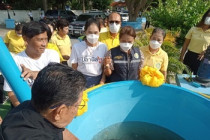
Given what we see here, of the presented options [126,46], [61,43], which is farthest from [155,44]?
[61,43]

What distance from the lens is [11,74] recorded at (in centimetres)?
129

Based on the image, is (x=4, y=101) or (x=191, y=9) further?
(x=191, y=9)

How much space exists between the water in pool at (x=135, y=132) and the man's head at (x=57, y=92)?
160 centimetres

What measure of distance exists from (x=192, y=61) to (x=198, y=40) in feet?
1.42

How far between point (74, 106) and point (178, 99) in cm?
187

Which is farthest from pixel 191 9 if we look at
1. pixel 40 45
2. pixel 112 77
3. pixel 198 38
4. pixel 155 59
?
pixel 40 45

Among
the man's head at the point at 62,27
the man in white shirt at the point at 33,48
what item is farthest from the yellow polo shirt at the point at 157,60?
the man's head at the point at 62,27

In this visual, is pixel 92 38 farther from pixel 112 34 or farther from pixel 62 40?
pixel 62 40

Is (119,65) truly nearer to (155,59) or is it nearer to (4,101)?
(155,59)

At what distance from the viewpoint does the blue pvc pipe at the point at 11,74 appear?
1251 mm

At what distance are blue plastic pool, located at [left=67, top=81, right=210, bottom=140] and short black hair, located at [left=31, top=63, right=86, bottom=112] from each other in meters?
1.23

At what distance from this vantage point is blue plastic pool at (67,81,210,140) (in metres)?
2.20

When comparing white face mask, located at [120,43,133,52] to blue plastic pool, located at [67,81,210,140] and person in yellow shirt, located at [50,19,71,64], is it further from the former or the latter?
person in yellow shirt, located at [50,19,71,64]

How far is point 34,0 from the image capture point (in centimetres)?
1991
